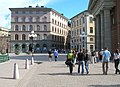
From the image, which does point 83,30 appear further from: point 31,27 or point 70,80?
point 70,80

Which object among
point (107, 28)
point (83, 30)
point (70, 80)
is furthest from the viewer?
point (83, 30)

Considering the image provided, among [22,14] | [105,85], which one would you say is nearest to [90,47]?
[22,14]

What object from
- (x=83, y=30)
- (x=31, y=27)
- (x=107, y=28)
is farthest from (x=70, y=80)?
(x=31, y=27)

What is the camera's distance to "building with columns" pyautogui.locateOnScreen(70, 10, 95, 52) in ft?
294

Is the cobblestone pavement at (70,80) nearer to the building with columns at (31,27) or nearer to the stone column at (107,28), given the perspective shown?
the stone column at (107,28)

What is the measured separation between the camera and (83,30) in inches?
3743

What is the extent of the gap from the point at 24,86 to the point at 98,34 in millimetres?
40205

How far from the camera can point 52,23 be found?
387 ft

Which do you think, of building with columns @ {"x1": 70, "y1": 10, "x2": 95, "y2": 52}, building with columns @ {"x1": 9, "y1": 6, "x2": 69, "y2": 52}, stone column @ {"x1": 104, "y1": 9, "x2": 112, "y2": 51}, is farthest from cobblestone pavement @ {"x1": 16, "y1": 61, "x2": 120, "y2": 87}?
building with columns @ {"x1": 9, "y1": 6, "x2": 69, "y2": 52}

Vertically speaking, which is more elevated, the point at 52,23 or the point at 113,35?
the point at 52,23

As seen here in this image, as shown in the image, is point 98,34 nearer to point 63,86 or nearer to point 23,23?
point 63,86

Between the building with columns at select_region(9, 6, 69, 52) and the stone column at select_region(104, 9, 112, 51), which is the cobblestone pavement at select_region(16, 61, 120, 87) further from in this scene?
the building with columns at select_region(9, 6, 69, 52)

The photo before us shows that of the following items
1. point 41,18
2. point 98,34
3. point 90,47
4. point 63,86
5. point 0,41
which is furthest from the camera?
point 0,41

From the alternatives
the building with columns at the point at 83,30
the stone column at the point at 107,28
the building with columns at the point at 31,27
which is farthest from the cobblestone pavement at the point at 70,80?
the building with columns at the point at 31,27
